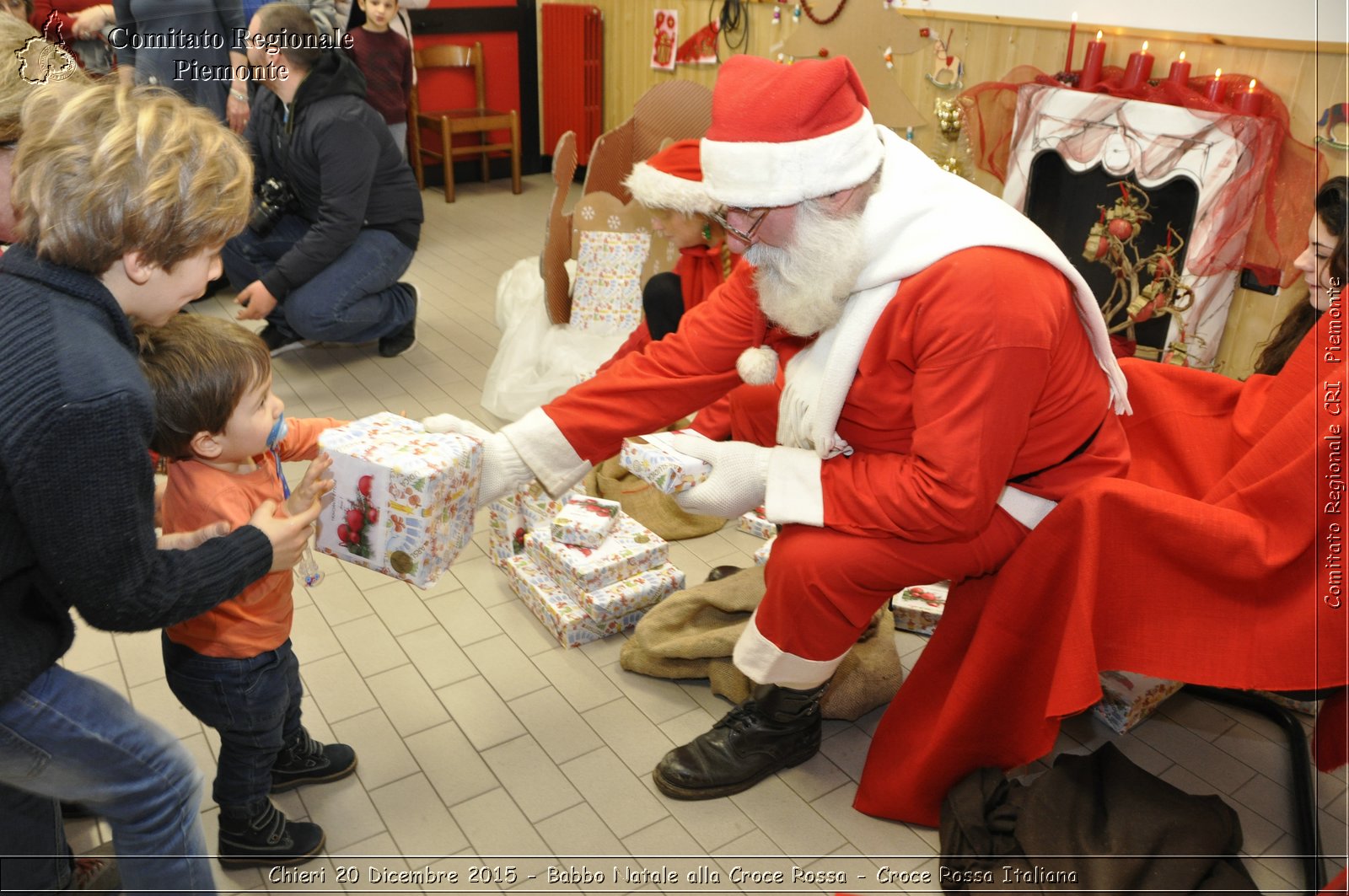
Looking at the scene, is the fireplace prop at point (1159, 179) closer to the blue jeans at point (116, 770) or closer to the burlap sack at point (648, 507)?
the burlap sack at point (648, 507)

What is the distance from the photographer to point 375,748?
2197 mm

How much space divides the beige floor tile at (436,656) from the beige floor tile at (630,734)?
1.15 ft

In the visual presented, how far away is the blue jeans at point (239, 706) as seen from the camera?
67.9 inches

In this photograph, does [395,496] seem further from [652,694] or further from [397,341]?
[397,341]

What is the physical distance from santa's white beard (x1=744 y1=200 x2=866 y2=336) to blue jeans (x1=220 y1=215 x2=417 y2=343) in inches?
99.6

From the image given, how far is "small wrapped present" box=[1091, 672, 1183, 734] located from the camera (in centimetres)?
Answer: 224

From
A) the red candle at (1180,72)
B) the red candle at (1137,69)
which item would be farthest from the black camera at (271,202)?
the red candle at (1180,72)

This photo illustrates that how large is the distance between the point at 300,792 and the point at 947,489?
143 cm

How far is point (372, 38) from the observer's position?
541cm

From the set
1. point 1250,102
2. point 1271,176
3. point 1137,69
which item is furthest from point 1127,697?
point 1137,69

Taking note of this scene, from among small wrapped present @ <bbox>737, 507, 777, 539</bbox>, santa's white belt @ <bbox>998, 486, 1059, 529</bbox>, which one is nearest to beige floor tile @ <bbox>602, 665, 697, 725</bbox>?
small wrapped present @ <bbox>737, 507, 777, 539</bbox>

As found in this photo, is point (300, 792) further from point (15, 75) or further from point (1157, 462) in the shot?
point (1157, 462)

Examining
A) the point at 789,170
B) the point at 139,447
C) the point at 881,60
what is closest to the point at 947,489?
the point at 789,170

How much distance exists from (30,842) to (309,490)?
714mm
